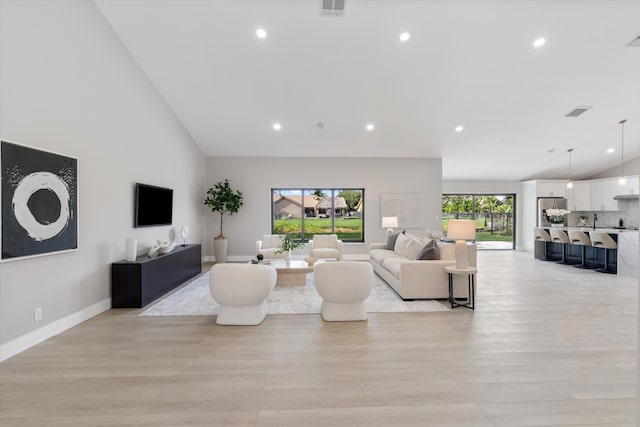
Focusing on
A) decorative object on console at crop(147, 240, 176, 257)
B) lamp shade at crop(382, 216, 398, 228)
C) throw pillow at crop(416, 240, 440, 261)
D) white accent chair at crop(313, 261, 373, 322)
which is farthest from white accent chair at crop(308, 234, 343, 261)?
white accent chair at crop(313, 261, 373, 322)

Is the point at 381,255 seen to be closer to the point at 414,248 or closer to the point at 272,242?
the point at 414,248

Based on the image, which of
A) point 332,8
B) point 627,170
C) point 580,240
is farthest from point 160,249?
point 627,170

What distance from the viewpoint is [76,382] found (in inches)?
93.5

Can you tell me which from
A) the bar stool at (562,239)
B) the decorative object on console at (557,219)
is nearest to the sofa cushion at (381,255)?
the bar stool at (562,239)

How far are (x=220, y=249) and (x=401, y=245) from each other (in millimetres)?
4526

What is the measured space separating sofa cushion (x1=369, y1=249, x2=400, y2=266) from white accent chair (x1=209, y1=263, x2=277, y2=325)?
2.81m

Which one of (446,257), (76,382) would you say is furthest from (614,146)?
Result: (76,382)

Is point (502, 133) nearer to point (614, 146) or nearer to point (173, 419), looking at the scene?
point (614, 146)

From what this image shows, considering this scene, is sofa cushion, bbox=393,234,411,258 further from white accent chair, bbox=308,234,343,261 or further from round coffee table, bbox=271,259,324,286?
round coffee table, bbox=271,259,324,286

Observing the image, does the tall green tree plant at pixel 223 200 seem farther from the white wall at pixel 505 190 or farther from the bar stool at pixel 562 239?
the bar stool at pixel 562 239

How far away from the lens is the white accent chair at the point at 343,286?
3578 millimetres

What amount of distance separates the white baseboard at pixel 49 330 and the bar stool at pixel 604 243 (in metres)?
9.47

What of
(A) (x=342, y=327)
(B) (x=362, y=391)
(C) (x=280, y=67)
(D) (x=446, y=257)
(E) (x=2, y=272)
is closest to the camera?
(B) (x=362, y=391)

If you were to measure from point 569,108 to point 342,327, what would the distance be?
624 centimetres
